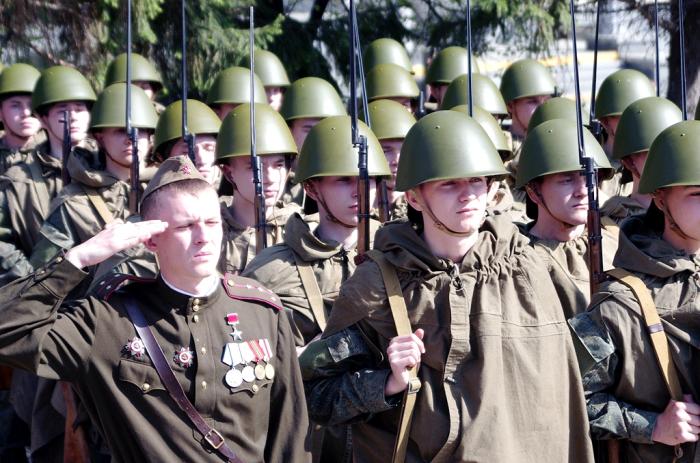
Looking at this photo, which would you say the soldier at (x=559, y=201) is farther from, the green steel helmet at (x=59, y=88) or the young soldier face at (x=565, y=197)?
the green steel helmet at (x=59, y=88)

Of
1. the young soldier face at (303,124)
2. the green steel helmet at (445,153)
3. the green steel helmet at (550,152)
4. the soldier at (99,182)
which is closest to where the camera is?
the green steel helmet at (445,153)

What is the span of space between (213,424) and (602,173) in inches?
137

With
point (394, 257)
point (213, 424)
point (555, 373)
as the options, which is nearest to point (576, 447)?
point (555, 373)

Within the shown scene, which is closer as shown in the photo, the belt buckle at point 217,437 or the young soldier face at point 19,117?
the belt buckle at point 217,437

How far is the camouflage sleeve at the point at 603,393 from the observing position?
4.84 meters

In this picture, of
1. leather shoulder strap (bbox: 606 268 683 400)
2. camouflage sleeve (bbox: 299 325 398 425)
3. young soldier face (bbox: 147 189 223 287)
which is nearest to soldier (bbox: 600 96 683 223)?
leather shoulder strap (bbox: 606 268 683 400)

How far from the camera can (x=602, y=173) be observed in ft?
23.5

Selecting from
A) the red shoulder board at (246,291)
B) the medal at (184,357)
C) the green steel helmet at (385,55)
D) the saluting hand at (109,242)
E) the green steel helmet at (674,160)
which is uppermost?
the green steel helmet at (385,55)

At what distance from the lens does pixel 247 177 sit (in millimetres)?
7516

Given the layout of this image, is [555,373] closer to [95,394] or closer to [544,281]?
[544,281]

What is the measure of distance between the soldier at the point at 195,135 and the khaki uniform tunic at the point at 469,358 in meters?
3.45

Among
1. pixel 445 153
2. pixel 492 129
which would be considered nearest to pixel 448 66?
pixel 492 129

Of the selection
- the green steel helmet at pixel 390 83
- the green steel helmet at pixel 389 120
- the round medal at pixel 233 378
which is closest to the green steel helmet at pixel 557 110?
the green steel helmet at pixel 389 120

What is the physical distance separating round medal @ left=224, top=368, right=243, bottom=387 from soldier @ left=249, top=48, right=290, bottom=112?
259 inches
